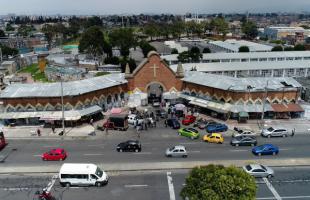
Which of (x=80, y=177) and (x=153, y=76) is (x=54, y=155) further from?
(x=153, y=76)

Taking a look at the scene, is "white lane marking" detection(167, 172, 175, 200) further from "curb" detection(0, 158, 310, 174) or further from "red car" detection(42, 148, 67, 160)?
"red car" detection(42, 148, 67, 160)

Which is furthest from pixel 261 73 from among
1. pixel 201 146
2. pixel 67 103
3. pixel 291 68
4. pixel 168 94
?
pixel 67 103

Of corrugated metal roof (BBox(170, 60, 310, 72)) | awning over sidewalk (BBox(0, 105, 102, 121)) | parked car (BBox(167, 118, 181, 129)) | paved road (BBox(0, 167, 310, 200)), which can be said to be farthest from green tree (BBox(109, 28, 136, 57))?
paved road (BBox(0, 167, 310, 200))

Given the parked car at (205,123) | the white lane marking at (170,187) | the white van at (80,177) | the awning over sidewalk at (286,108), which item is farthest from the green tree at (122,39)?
the white van at (80,177)

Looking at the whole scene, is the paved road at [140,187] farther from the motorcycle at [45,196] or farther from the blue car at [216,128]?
the blue car at [216,128]

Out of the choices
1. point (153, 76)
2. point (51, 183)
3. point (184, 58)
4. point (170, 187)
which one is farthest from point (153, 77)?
point (184, 58)

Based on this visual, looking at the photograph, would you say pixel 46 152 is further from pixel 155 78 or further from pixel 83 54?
pixel 83 54
